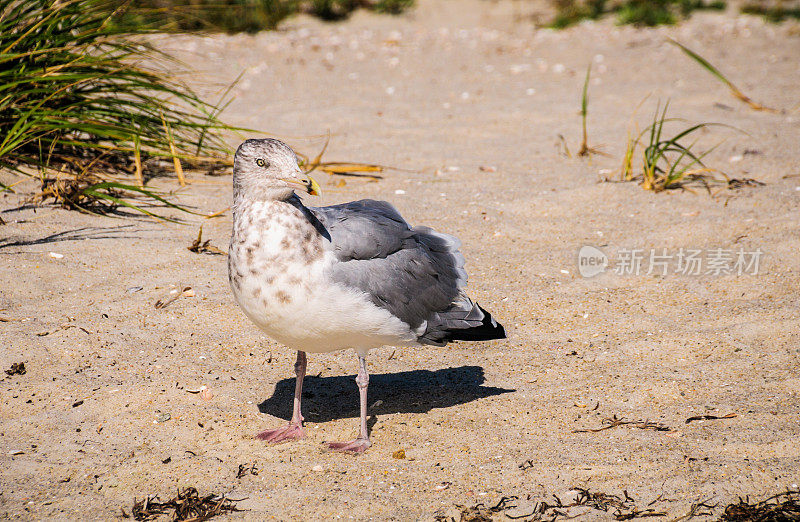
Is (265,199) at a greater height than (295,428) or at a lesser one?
greater

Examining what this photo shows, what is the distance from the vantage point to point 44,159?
6012 mm

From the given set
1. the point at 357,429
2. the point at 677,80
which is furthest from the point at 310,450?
the point at 677,80

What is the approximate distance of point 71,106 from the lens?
218 inches

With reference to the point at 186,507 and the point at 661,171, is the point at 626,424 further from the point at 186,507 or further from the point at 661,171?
the point at 661,171

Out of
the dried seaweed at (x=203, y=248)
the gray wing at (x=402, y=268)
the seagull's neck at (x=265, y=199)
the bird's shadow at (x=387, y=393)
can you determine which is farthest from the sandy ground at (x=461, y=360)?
the seagull's neck at (x=265, y=199)

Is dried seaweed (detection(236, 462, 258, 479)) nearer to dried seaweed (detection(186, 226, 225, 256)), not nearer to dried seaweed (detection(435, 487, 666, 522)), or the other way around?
dried seaweed (detection(435, 487, 666, 522))

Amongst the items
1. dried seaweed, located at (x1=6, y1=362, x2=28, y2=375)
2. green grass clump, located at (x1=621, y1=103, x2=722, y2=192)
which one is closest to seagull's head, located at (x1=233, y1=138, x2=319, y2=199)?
dried seaweed, located at (x1=6, y1=362, x2=28, y2=375)

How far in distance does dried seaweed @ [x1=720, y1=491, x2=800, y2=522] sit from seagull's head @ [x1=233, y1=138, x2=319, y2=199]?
198cm

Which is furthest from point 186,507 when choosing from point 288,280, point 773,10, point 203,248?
point 773,10

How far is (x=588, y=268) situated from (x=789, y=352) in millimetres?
1426

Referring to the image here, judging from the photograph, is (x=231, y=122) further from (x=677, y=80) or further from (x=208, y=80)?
(x=677, y=80)

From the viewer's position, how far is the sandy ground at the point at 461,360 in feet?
10.8

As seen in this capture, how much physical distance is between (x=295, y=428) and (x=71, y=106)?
3114mm

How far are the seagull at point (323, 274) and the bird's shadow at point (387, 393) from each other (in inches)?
10.8
